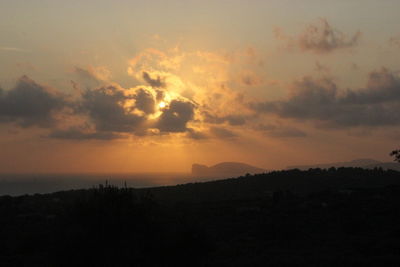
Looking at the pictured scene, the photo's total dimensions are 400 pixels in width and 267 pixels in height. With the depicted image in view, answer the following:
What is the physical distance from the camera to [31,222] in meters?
42.6

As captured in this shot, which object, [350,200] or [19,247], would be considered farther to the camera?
[350,200]

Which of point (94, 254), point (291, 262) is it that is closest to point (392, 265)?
point (291, 262)

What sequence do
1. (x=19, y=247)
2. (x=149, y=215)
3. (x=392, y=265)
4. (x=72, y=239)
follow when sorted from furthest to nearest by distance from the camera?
(x=19, y=247) < (x=392, y=265) < (x=149, y=215) < (x=72, y=239)

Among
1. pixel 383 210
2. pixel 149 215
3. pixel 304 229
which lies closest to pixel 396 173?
pixel 383 210

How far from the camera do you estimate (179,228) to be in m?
21.6

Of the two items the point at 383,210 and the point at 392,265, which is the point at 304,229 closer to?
the point at 383,210

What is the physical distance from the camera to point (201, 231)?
22328 millimetres

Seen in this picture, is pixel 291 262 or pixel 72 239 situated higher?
pixel 72 239

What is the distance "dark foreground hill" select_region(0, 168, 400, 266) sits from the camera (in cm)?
1927

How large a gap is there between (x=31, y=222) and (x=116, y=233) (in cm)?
2650

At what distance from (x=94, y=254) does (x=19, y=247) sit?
15.4 m

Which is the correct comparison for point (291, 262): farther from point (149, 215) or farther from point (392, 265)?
point (149, 215)

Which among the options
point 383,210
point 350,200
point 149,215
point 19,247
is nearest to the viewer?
point 149,215

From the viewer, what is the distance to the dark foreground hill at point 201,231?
1927 centimetres
